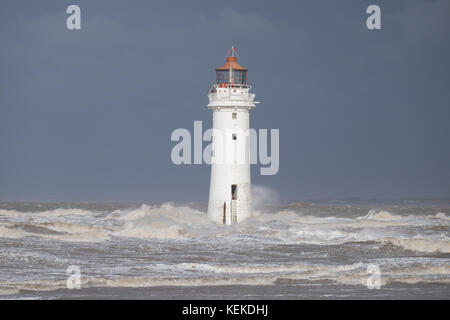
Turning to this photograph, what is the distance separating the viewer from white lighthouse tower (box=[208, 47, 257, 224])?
33.6 m

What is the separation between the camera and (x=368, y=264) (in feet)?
82.1

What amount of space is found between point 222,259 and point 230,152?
8.15 meters

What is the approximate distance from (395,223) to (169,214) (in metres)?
9.15

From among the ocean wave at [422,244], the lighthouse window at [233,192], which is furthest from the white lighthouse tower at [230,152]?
the ocean wave at [422,244]

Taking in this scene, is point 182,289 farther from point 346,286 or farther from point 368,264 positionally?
point 368,264

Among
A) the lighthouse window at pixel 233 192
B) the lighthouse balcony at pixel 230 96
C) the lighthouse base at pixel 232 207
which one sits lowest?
the lighthouse base at pixel 232 207

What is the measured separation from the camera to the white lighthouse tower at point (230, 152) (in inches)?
1324

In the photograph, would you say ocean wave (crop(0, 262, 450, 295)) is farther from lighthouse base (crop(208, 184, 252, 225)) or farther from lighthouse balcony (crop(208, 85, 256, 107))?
lighthouse balcony (crop(208, 85, 256, 107))

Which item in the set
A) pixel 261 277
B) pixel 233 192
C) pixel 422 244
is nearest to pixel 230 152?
pixel 233 192

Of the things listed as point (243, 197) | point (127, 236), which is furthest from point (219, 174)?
point (127, 236)

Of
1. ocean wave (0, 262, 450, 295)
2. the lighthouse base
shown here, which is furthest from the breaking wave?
ocean wave (0, 262, 450, 295)

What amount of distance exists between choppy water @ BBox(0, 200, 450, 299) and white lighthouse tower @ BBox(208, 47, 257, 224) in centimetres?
71

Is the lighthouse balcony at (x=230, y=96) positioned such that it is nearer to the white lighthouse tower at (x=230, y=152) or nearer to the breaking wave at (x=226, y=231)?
the white lighthouse tower at (x=230, y=152)

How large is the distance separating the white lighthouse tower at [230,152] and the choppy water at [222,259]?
709mm
